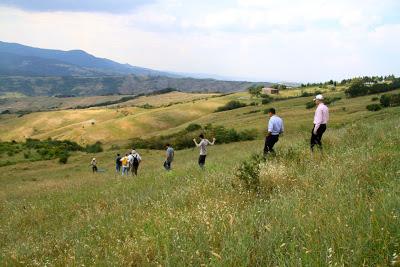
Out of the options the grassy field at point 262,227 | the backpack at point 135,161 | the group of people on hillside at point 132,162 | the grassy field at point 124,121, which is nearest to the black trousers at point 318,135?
the grassy field at point 262,227

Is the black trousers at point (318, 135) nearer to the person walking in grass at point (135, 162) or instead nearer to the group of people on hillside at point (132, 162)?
the group of people on hillside at point (132, 162)

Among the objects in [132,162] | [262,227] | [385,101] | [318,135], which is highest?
[318,135]

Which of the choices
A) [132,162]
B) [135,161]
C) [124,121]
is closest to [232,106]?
[124,121]

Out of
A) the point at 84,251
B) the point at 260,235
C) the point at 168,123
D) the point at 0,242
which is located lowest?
the point at 168,123

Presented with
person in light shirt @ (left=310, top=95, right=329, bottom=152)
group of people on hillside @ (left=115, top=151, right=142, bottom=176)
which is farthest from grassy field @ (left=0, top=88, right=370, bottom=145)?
person in light shirt @ (left=310, top=95, right=329, bottom=152)

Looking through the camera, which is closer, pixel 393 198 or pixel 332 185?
pixel 393 198

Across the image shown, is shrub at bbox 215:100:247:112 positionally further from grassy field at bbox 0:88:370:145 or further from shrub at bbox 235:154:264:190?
shrub at bbox 235:154:264:190

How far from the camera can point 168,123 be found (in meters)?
122

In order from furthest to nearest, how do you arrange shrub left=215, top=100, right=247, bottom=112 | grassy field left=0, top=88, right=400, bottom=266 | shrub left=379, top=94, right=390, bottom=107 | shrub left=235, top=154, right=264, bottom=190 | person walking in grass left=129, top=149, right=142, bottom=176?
shrub left=215, top=100, right=247, bottom=112
shrub left=379, top=94, right=390, bottom=107
person walking in grass left=129, top=149, right=142, bottom=176
shrub left=235, top=154, right=264, bottom=190
grassy field left=0, top=88, right=400, bottom=266

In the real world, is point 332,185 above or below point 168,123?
above

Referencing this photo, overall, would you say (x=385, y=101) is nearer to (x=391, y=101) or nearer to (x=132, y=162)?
(x=391, y=101)

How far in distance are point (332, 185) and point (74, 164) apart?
48498mm

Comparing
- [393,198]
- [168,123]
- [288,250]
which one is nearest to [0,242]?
[288,250]

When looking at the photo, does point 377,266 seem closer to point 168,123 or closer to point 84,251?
point 84,251
